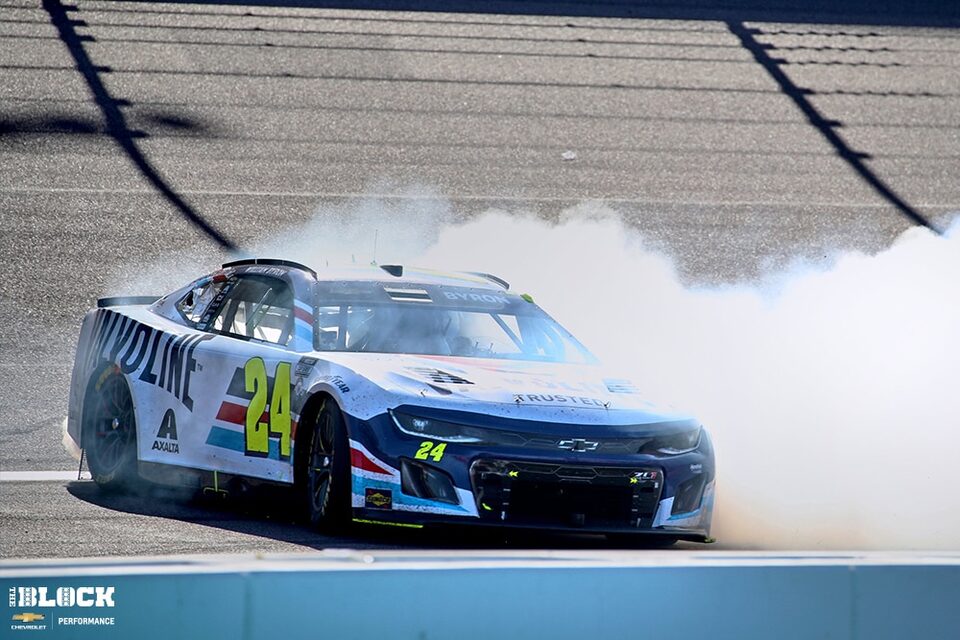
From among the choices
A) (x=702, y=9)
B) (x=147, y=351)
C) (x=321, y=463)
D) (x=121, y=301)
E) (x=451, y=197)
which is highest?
(x=702, y=9)

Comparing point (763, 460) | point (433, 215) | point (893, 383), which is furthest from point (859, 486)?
point (433, 215)

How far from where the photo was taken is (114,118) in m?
18.6

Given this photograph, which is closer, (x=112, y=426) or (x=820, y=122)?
(x=112, y=426)

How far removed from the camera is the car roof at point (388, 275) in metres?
8.25

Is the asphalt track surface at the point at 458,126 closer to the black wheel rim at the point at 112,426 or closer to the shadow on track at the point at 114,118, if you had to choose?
the shadow on track at the point at 114,118

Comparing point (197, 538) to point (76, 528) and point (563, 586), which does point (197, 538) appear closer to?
point (76, 528)

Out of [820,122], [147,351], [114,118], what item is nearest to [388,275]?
[147,351]

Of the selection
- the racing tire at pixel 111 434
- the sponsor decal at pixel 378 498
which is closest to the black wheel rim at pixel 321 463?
the sponsor decal at pixel 378 498

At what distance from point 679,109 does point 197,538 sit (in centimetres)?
1425

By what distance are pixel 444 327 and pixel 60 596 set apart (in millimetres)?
4120

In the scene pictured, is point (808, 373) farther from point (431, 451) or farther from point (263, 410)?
point (431, 451)

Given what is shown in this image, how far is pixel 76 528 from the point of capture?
7164 millimetres

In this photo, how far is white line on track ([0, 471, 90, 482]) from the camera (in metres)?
8.69

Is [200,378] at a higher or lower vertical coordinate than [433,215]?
lower
